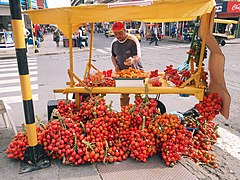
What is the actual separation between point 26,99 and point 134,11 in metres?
1.87

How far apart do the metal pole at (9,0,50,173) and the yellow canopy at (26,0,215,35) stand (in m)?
0.67

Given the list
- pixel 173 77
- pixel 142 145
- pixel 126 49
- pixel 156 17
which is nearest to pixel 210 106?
pixel 173 77

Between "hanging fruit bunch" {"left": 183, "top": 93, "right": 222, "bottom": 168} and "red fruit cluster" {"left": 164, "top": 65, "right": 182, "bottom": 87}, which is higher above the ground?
"red fruit cluster" {"left": 164, "top": 65, "right": 182, "bottom": 87}

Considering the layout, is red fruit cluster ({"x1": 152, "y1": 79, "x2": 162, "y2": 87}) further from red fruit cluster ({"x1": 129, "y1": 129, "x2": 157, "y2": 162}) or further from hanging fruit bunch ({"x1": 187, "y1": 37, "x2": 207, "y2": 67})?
red fruit cluster ({"x1": 129, "y1": 129, "x2": 157, "y2": 162})

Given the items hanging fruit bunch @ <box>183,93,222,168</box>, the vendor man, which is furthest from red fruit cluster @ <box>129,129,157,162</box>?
the vendor man

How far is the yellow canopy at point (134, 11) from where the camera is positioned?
292 cm

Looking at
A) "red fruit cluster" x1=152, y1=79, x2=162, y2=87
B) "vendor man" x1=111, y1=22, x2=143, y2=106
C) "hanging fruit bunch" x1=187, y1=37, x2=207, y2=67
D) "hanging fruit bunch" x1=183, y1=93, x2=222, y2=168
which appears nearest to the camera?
"hanging fruit bunch" x1=183, y1=93, x2=222, y2=168

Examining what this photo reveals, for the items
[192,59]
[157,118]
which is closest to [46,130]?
[157,118]

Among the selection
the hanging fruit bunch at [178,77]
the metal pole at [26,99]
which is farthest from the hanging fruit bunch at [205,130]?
the metal pole at [26,99]

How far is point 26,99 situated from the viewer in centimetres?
300

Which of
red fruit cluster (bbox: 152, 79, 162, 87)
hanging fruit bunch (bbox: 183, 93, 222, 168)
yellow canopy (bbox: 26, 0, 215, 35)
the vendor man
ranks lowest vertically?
hanging fruit bunch (bbox: 183, 93, 222, 168)

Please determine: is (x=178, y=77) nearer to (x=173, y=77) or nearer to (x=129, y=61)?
(x=173, y=77)

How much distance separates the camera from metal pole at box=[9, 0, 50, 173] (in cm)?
272

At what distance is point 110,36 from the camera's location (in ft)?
127
